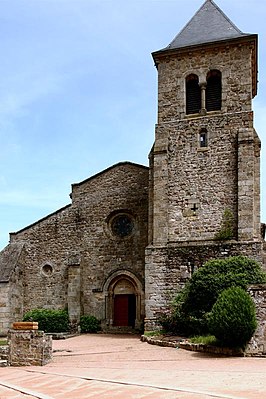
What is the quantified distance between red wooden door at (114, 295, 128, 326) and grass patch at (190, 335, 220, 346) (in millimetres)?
8518

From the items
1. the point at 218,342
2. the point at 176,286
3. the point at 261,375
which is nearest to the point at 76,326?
the point at 176,286

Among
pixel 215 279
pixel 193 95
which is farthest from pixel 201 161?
pixel 215 279

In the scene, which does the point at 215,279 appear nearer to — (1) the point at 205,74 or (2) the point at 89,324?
(2) the point at 89,324

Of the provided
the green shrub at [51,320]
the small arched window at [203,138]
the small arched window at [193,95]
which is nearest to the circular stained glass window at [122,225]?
the green shrub at [51,320]

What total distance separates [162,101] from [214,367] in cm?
1540

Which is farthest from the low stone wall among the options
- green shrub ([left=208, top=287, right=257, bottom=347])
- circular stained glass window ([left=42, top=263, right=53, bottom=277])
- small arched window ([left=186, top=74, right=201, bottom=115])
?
small arched window ([left=186, top=74, right=201, bottom=115])

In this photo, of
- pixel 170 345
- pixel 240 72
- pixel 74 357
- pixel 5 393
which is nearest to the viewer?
pixel 5 393

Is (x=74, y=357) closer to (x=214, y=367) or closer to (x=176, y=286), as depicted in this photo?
(x=214, y=367)

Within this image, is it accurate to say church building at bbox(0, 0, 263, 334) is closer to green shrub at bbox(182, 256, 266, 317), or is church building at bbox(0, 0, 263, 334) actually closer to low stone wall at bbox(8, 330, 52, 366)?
green shrub at bbox(182, 256, 266, 317)

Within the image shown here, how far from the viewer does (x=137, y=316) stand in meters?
26.8

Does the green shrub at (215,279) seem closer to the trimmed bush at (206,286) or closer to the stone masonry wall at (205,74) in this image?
the trimmed bush at (206,286)

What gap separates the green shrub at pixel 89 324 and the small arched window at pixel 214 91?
11.9 meters

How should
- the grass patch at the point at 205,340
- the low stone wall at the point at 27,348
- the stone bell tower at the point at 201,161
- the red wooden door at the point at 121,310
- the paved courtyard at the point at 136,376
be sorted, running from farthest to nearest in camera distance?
the red wooden door at the point at 121,310 → the stone bell tower at the point at 201,161 → the grass patch at the point at 205,340 → the low stone wall at the point at 27,348 → the paved courtyard at the point at 136,376

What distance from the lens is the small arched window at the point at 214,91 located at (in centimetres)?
2525
